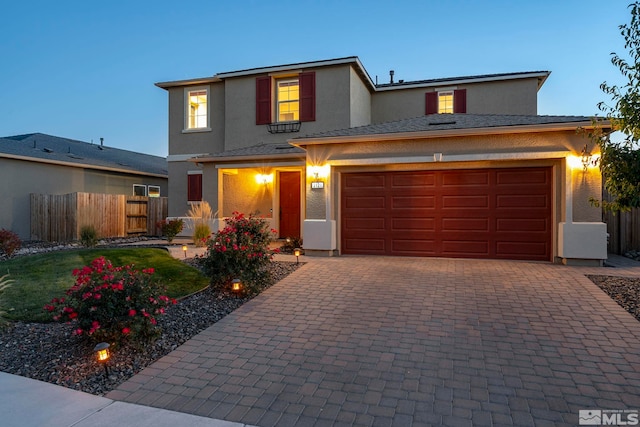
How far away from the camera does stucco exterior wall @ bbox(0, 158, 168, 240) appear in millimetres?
14086

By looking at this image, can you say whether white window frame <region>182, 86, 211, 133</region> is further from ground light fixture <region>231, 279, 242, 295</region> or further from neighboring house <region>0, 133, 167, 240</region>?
ground light fixture <region>231, 279, 242, 295</region>

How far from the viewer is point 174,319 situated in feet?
17.2

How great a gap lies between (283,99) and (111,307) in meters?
11.9

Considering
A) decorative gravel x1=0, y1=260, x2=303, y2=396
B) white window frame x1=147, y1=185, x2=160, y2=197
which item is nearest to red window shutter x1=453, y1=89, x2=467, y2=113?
decorative gravel x1=0, y1=260, x2=303, y2=396

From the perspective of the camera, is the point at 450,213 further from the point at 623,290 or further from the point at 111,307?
the point at 111,307

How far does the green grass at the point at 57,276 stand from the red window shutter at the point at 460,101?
465 inches

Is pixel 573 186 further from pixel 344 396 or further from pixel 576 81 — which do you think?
pixel 576 81

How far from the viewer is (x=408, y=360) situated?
13.1ft

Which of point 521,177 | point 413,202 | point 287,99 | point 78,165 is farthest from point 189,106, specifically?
point 521,177

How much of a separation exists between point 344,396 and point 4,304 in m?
5.39

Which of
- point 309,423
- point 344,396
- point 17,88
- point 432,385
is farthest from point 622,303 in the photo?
point 17,88

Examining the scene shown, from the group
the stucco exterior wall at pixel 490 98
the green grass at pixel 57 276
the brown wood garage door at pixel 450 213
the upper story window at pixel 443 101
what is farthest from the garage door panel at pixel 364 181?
the upper story window at pixel 443 101

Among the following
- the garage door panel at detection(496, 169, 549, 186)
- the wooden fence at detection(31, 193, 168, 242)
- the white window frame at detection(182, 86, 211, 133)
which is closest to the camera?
the garage door panel at detection(496, 169, 549, 186)

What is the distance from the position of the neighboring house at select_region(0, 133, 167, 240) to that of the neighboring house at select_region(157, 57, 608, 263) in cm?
558
